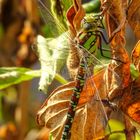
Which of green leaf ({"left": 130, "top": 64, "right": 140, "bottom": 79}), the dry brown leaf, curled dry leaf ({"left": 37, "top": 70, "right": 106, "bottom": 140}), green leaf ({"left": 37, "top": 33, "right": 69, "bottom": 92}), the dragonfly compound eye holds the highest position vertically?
the dragonfly compound eye

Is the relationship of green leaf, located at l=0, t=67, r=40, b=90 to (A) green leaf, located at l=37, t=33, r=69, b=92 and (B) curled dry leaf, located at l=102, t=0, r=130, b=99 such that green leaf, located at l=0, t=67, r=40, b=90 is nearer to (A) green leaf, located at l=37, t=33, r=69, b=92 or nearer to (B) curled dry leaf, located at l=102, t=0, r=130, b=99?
(A) green leaf, located at l=37, t=33, r=69, b=92

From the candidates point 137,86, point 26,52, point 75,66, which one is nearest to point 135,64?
point 137,86

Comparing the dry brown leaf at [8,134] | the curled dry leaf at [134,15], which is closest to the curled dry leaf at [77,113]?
the curled dry leaf at [134,15]

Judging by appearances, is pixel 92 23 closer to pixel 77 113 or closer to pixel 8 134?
pixel 77 113

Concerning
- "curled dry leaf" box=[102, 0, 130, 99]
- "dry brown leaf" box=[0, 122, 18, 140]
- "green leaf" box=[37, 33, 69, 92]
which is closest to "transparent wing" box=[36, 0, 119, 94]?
"green leaf" box=[37, 33, 69, 92]

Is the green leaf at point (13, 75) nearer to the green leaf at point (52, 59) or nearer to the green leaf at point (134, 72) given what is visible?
the green leaf at point (52, 59)

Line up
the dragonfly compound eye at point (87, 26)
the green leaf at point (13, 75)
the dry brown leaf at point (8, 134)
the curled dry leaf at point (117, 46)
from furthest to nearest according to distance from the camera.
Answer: the dry brown leaf at point (8, 134) < the green leaf at point (13, 75) < the dragonfly compound eye at point (87, 26) < the curled dry leaf at point (117, 46)
